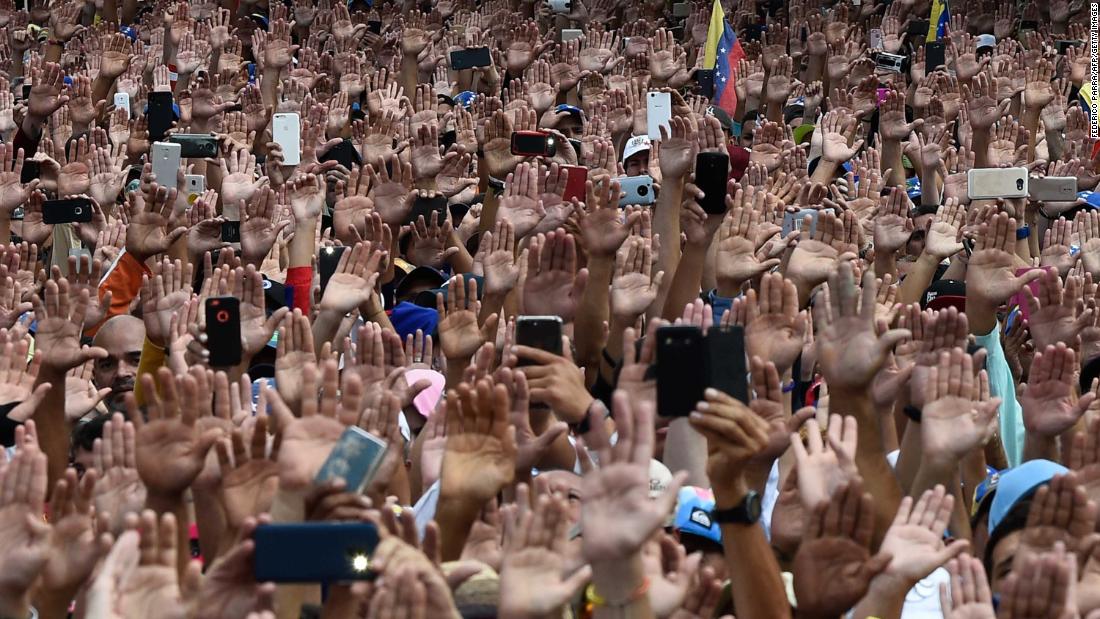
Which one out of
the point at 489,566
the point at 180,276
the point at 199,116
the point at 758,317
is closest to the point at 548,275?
→ the point at 758,317

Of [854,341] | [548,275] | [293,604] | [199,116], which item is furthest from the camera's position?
[199,116]

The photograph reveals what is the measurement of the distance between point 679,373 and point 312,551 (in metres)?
1.01

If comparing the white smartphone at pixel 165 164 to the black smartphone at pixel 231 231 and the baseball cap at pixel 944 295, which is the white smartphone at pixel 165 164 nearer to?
the black smartphone at pixel 231 231

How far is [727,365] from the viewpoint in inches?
142

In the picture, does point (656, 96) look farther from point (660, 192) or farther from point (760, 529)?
point (760, 529)

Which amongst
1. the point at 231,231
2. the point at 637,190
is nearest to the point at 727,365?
the point at 637,190

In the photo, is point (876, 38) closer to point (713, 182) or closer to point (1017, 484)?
point (713, 182)

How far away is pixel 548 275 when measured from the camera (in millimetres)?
5277

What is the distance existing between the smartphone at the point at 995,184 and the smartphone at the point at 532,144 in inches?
66.6

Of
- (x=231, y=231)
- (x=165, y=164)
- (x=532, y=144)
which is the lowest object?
(x=231, y=231)

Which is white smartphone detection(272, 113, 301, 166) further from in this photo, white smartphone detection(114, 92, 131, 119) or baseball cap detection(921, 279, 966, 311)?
baseball cap detection(921, 279, 966, 311)

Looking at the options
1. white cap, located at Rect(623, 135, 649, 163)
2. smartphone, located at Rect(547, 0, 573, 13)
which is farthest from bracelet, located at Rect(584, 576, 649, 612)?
smartphone, located at Rect(547, 0, 573, 13)

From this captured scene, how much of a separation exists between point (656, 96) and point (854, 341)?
129 inches

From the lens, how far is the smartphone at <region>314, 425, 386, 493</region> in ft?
10.2
